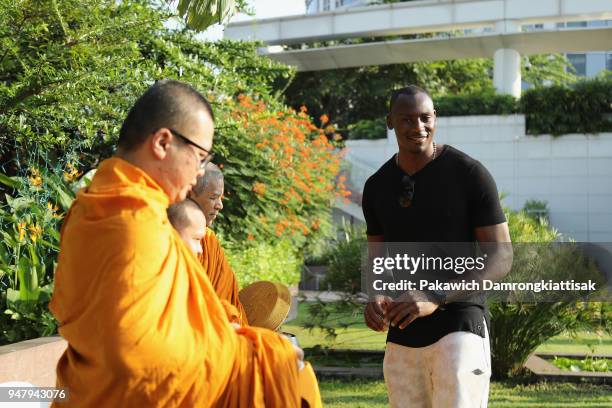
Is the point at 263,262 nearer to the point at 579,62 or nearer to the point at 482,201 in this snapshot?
the point at 482,201

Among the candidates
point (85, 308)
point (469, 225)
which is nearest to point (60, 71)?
point (469, 225)

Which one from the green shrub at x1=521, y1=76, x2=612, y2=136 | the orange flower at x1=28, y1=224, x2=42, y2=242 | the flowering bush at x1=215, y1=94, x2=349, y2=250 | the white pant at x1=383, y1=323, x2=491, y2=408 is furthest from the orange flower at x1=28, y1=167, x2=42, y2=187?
the green shrub at x1=521, y1=76, x2=612, y2=136

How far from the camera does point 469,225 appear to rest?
380 centimetres

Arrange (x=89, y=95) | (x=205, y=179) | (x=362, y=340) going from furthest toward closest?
(x=362, y=340) → (x=89, y=95) → (x=205, y=179)

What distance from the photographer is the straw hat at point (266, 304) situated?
3424mm

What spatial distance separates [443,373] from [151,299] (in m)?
1.87

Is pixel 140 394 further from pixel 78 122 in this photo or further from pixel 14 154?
pixel 14 154

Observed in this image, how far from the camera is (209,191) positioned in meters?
3.93

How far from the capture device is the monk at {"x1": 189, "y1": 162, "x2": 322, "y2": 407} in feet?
8.51

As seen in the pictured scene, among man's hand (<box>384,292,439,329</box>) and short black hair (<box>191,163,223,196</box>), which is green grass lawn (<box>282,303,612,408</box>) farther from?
short black hair (<box>191,163,223,196</box>)

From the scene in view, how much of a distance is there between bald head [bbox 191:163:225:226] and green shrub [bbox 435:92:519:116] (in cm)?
2155

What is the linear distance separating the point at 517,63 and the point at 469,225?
76.2 ft

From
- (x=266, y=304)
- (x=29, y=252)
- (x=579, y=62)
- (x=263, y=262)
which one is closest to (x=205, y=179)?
(x=266, y=304)

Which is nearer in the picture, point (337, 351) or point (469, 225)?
point (469, 225)
